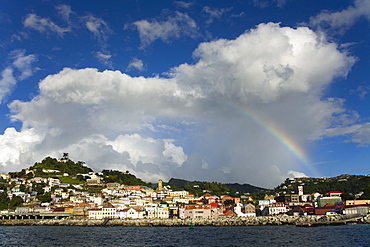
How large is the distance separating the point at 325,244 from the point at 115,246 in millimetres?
21933

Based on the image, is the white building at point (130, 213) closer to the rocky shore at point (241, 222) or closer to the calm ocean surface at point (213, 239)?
the rocky shore at point (241, 222)

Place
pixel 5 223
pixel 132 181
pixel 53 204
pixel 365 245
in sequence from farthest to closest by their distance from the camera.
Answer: pixel 132 181
pixel 53 204
pixel 5 223
pixel 365 245

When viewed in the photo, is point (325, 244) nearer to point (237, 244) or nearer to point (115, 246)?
point (237, 244)

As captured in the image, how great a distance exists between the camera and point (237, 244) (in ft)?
135

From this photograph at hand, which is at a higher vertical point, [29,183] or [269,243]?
[29,183]

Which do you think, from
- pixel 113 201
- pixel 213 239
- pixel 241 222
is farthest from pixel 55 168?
pixel 213 239

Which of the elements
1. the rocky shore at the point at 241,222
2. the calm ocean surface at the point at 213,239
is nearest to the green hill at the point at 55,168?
the rocky shore at the point at 241,222

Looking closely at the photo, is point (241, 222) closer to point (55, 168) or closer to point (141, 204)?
point (141, 204)

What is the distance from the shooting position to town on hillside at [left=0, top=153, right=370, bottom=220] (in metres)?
101

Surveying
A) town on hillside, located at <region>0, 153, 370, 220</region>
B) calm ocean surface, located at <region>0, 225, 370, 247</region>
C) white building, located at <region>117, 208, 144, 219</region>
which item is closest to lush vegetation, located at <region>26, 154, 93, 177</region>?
town on hillside, located at <region>0, 153, 370, 220</region>

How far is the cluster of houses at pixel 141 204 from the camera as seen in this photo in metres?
100

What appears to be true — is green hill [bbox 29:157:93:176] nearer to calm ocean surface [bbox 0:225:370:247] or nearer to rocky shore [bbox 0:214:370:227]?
rocky shore [bbox 0:214:370:227]

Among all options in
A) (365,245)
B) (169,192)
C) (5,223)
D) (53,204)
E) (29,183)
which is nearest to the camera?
(365,245)

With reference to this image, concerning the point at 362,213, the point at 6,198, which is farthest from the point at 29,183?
the point at 362,213
